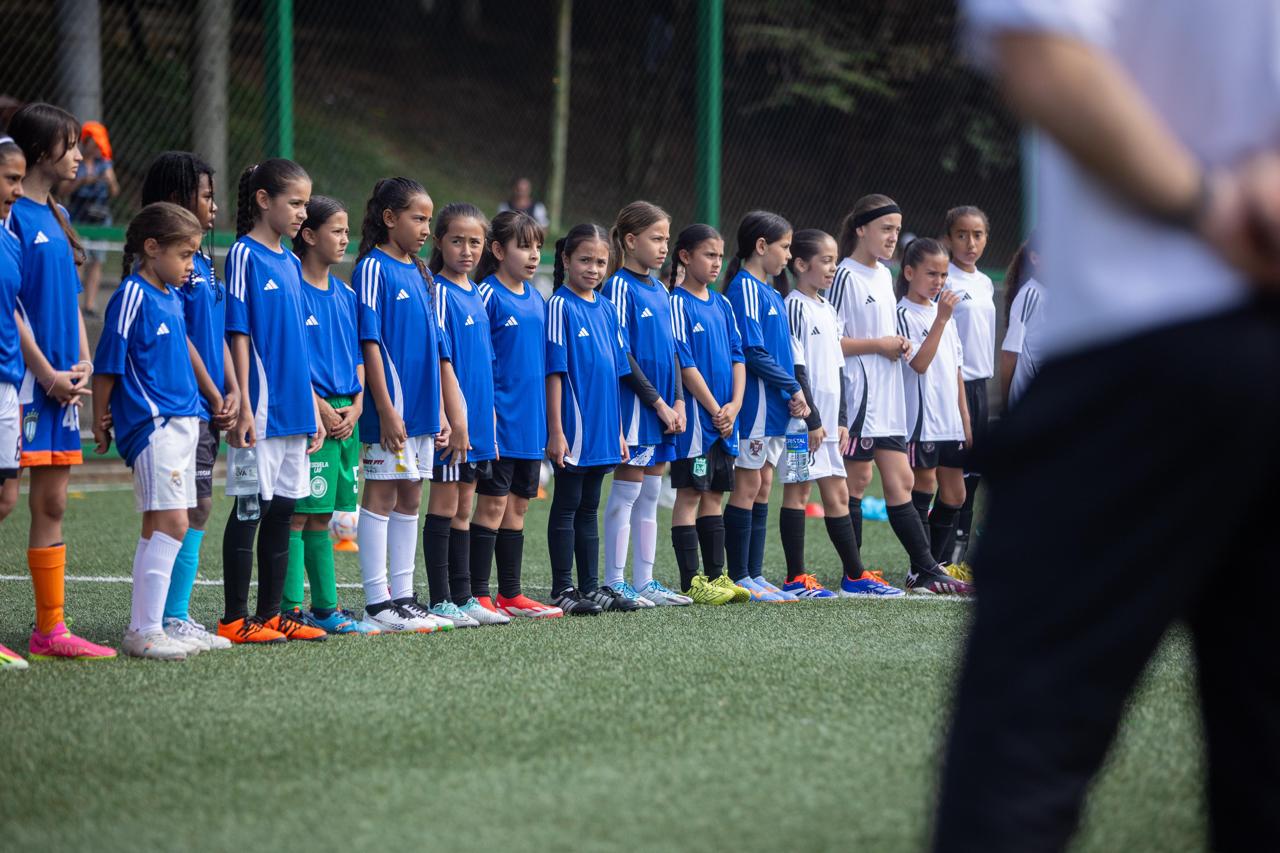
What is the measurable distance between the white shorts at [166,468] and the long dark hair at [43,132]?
0.89 meters

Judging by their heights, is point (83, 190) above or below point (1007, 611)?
above

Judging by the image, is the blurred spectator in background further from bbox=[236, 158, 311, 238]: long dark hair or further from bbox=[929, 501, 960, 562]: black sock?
bbox=[929, 501, 960, 562]: black sock

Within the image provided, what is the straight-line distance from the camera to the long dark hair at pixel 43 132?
490cm

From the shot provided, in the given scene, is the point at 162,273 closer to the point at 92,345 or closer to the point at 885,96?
the point at 92,345

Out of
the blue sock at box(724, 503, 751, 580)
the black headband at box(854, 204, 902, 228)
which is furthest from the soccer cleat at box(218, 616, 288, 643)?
the black headband at box(854, 204, 902, 228)

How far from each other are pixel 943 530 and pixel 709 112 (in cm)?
673

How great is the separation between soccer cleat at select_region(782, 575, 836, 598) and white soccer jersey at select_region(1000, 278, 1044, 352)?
179 centimetres

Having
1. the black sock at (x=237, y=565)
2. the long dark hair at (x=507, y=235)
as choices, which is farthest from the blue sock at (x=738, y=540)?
the black sock at (x=237, y=565)

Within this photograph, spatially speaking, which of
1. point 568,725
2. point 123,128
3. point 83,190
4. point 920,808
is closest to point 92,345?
point 83,190

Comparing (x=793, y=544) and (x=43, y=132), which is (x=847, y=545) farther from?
(x=43, y=132)

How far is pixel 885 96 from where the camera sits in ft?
57.1

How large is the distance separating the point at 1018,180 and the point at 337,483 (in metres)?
12.7

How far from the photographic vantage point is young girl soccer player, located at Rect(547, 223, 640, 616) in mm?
6258

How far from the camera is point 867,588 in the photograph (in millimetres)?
6703
